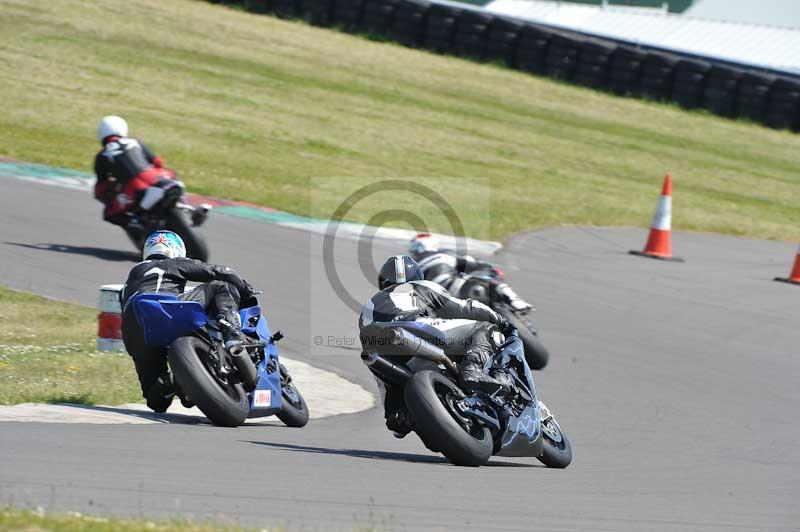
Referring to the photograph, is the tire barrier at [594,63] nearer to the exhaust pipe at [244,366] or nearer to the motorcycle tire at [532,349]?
the motorcycle tire at [532,349]

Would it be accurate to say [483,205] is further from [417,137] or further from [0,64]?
[0,64]

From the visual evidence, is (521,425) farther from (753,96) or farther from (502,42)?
(502,42)

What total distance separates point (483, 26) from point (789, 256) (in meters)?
14.1

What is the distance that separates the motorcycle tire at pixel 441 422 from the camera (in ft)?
21.0

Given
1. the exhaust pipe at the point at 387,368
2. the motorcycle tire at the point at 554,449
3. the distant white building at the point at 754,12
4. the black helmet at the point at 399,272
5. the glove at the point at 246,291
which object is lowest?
the motorcycle tire at the point at 554,449

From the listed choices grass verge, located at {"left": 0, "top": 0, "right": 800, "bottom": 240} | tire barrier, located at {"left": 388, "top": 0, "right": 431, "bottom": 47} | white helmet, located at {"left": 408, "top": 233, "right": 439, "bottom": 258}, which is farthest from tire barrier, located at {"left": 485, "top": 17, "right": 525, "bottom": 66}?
white helmet, located at {"left": 408, "top": 233, "right": 439, "bottom": 258}

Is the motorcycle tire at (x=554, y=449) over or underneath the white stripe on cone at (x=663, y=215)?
over

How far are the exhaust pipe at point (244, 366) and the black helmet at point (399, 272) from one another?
0.91 m

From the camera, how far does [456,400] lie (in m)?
6.61

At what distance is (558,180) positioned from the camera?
22359mm

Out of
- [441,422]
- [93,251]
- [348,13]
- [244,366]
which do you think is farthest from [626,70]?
[441,422]

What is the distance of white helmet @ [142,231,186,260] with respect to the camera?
25.5 feet

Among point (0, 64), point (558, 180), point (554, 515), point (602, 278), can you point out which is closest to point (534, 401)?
point (554, 515)

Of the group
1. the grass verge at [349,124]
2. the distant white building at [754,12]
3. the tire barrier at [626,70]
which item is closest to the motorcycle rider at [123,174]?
the grass verge at [349,124]
